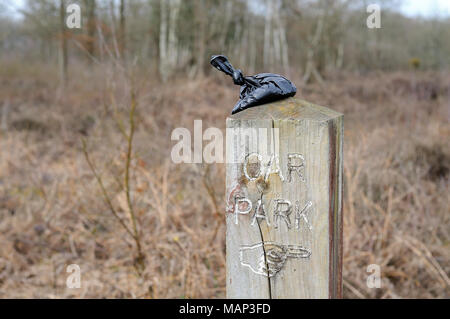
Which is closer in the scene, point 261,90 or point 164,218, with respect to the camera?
point 261,90

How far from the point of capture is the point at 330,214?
103cm

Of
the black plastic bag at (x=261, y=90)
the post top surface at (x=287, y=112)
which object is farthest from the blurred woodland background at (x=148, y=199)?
the post top surface at (x=287, y=112)

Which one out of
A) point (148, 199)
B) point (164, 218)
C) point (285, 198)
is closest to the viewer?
point (285, 198)

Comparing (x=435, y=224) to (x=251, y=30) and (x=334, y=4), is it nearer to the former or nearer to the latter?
(x=334, y=4)

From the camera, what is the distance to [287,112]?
1.04 meters

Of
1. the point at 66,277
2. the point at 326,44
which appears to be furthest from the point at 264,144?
the point at 326,44

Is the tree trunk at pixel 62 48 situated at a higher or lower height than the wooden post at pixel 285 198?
higher

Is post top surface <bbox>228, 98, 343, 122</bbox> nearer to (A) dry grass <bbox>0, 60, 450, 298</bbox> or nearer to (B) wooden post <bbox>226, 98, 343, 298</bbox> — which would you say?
(B) wooden post <bbox>226, 98, 343, 298</bbox>

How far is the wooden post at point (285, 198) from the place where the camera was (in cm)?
100

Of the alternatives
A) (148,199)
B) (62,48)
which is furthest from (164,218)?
(62,48)

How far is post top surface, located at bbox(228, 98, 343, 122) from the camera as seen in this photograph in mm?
1015

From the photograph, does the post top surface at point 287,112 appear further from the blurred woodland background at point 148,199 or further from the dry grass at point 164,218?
the dry grass at point 164,218

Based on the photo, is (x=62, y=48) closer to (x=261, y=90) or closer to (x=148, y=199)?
(x=148, y=199)

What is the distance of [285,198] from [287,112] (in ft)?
0.69
